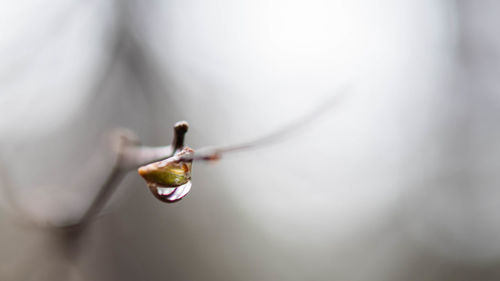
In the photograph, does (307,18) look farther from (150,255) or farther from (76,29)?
(150,255)

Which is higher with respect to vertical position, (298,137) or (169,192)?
(169,192)

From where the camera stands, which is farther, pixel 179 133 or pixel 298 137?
pixel 298 137

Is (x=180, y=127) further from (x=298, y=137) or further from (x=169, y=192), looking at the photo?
(x=298, y=137)

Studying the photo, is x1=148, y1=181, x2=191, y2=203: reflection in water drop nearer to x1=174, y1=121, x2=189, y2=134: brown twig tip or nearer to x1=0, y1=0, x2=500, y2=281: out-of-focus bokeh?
x1=174, y1=121, x2=189, y2=134: brown twig tip

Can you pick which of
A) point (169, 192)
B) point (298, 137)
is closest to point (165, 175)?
point (169, 192)

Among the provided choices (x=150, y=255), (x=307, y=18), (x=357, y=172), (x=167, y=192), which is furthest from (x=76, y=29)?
(x=357, y=172)

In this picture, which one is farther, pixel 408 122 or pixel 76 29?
pixel 408 122

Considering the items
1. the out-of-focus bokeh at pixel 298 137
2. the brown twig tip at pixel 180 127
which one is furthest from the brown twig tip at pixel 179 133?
the out-of-focus bokeh at pixel 298 137
